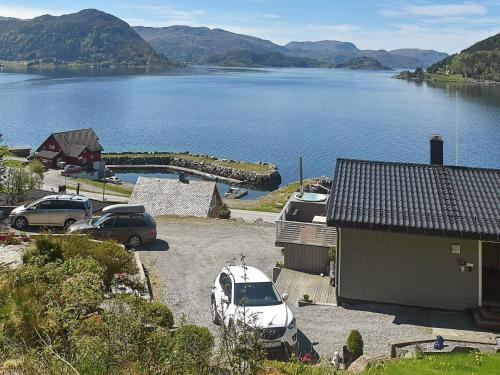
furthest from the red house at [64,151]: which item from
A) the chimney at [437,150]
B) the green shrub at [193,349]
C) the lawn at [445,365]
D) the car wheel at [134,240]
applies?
the lawn at [445,365]

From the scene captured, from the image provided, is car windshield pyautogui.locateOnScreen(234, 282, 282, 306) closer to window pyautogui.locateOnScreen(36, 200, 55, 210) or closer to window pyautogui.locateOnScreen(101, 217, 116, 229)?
window pyautogui.locateOnScreen(101, 217, 116, 229)

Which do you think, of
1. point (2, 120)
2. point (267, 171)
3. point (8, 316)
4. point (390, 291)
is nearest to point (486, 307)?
point (390, 291)

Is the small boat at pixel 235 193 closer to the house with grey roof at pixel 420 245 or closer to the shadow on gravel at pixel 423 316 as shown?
the house with grey roof at pixel 420 245

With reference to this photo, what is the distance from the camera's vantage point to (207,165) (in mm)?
85062

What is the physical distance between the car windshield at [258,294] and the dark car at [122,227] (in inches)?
367

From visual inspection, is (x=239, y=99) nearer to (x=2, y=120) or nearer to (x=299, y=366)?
(x=2, y=120)

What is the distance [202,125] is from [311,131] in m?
27.1

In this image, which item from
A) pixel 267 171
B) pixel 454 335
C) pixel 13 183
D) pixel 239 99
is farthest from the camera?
pixel 239 99

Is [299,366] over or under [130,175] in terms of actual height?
over

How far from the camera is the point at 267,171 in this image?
8025 centimetres

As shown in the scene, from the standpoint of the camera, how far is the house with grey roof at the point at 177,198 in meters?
36.8

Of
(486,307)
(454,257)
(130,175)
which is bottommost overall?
(130,175)

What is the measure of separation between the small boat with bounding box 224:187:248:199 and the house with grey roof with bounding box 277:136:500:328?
51.2 meters

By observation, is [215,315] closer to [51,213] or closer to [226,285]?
[226,285]
